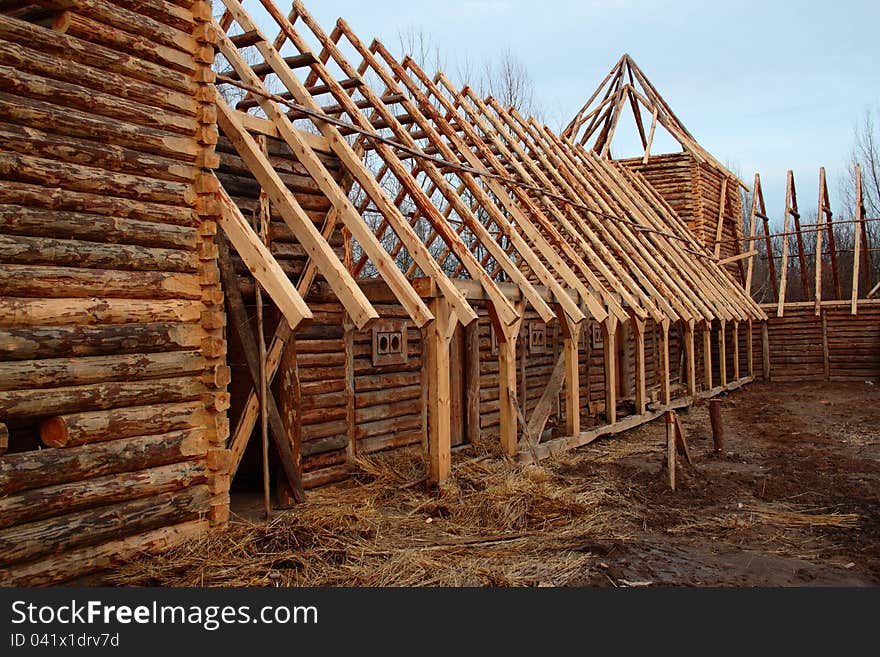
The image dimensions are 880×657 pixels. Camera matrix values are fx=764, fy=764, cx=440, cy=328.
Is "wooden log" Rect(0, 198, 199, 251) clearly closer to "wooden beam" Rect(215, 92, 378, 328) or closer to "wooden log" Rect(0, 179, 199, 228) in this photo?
"wooden log" Rect(0, 179, 199, 228)

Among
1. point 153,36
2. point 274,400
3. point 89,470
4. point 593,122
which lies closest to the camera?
point 89,470

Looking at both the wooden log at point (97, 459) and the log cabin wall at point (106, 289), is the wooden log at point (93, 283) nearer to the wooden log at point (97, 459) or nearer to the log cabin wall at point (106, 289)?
the log cabin wall at point (106, 289)

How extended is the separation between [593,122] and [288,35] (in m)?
15.4

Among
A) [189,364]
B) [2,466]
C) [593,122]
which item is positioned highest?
[593,122]

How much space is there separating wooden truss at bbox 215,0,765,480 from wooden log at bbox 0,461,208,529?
126cm

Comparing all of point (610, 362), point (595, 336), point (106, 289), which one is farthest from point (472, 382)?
point (106, 289)

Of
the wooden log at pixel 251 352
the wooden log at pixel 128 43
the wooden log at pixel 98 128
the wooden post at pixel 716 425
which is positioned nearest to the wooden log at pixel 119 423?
the wooden log at pixel 251 352

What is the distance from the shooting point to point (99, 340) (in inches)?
211

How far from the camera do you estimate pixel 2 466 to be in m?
4.77

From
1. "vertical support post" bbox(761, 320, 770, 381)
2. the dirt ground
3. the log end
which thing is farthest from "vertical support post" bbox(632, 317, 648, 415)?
"vertical support post" bbox(761, 320, 770, 381)

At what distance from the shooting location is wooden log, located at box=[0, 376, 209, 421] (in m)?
4.88

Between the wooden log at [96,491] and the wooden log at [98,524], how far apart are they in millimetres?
45

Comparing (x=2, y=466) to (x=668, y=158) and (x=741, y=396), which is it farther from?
(x=668, y=158)

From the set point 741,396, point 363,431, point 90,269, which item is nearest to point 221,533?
point 90,269
